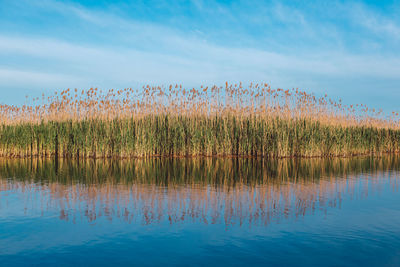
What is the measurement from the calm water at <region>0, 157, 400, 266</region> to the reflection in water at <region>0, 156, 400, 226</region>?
0.06 ft

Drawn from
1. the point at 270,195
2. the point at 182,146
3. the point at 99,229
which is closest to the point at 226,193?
the point at 270,195

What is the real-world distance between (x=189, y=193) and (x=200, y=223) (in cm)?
198

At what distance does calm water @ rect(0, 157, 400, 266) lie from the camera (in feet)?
12.0

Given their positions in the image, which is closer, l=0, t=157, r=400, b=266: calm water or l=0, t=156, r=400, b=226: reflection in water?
l=0, t=157, r=400, b=266: calm water

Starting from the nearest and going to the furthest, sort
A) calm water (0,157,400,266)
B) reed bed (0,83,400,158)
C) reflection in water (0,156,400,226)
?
calm water (0,157,400,266), reflection in water (0,156,400,226), reed bed (0,83,400,158)

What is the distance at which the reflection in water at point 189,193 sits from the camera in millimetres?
5145

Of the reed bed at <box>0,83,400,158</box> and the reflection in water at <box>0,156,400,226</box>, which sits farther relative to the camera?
the reed bed at <box>0,83,400,158</box>

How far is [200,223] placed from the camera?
15.3 ft

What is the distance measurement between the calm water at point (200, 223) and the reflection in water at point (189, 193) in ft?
0.06

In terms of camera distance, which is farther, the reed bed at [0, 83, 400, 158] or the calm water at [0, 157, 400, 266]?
the reed bed at [0, 83, 400, 158]

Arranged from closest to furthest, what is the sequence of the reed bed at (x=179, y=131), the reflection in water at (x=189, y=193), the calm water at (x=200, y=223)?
the calm water at (x=200, y=223) < the reflection in water at (x=189, y=193) < the reed bed at (x=179, y=131)

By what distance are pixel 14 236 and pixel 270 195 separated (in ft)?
13.7

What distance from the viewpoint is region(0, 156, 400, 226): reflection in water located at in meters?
5.14

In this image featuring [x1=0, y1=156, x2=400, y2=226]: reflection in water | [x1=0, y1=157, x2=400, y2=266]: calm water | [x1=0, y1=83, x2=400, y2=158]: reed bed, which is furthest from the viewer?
[x1=0, y1=83, x2=400, y2=158]: reed bed
